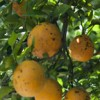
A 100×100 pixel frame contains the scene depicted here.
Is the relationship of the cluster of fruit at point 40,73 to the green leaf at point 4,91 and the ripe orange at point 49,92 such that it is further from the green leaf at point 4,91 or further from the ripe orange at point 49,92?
the green leaf at point 4,91

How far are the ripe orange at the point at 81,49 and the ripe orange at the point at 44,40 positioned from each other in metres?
0.18

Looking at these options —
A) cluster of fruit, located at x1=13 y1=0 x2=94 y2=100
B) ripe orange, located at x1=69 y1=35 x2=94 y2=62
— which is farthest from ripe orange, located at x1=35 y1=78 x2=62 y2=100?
ripe orange, located at x1=69 y1=35 x2=94 y2=62

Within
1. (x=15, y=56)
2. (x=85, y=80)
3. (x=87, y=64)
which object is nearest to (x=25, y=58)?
(x=15, y=56)

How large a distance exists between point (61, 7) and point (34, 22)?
6.3 inches

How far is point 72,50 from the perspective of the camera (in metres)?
1.43

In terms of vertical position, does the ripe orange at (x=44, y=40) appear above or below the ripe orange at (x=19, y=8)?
below

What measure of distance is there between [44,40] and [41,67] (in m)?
0.10

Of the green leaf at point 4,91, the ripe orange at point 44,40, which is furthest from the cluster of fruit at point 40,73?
the green leaf at point 4,91

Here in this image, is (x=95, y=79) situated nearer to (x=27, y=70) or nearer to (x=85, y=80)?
(x=85, y=80)

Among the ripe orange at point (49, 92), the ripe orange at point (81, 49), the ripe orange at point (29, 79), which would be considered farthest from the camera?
the ripe orange at point (81, 49)

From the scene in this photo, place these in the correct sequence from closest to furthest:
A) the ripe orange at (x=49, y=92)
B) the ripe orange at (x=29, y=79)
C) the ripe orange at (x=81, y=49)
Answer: the ripe orange at (x=29, y=79), the ripe orange at (x=49, y=92), the ripe orange at (x=81, y=49)

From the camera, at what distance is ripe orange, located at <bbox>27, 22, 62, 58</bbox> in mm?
1203

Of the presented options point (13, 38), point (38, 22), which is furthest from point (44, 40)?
point (38, 22)

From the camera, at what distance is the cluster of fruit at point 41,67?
3.66 ft
